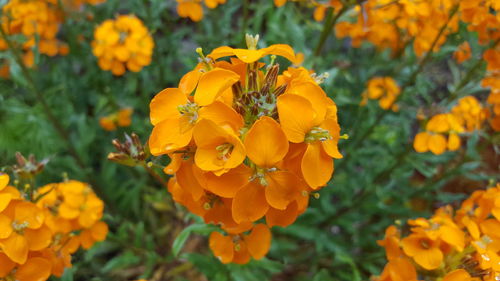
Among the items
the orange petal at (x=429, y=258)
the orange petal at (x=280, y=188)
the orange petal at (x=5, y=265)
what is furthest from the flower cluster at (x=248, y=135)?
the orange petal at (x=5, y=265)

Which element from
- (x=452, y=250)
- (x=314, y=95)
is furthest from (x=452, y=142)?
(x=314, y=95)

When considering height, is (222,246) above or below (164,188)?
above

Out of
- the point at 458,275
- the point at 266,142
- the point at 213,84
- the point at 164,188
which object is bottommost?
the point at 164,188

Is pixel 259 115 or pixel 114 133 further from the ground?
pixel 259 115

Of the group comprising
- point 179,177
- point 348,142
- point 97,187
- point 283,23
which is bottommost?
point 97,187

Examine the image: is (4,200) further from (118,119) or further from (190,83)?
(118,119)

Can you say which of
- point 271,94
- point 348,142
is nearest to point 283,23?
point 348,142

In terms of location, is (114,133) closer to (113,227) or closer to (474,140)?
(113,227)

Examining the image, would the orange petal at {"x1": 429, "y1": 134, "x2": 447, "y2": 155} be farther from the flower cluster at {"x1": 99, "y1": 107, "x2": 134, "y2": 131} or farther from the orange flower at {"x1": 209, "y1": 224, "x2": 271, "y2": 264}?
the flower cluster at {"x1": 99, "y1": 107, "x2": 134, "y2": 131}
